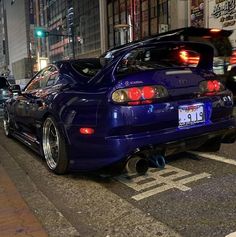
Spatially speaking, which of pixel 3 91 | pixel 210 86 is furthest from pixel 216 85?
pixel 3 91

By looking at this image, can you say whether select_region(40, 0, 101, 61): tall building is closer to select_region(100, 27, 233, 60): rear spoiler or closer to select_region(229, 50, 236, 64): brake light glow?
select_region(229, 50, 236, 64): brake light glow

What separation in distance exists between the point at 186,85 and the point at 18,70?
103 m

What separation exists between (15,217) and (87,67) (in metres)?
2.22

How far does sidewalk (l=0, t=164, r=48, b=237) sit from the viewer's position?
3354 millimetres

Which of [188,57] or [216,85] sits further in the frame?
[188,57]

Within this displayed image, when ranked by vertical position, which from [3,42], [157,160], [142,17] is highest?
[3,42]

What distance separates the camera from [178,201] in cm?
384

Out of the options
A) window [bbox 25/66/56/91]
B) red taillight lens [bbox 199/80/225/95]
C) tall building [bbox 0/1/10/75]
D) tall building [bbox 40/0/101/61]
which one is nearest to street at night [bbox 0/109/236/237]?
red taillight lens [bbox 199/80/225/95]

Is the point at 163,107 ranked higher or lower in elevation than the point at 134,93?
lower

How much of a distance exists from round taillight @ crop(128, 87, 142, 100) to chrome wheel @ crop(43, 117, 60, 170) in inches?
47.9

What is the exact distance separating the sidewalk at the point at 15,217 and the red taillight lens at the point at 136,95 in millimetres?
1312

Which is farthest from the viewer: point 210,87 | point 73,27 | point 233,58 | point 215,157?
point 73,27

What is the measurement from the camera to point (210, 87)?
15.2 ft

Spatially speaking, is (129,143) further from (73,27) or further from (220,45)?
(73,27)
